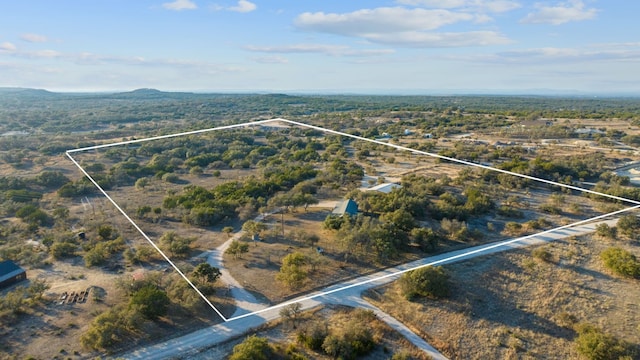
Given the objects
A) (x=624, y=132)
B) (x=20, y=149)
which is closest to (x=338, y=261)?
(x=20, y=149)

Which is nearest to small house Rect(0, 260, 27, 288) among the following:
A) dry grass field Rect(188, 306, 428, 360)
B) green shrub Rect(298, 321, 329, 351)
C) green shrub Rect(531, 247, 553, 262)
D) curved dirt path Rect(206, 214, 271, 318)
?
curved dirt path Rect(206, 214, 271, 318)

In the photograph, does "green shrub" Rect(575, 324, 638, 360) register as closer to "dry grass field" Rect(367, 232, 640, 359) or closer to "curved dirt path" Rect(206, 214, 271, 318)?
"dry grass field" Rect(367, 232, 640, 359)

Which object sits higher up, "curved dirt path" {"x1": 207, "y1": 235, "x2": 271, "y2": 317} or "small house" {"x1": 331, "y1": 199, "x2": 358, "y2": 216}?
"small house" {"x1": 331, "y1": 199, "x2": 358, "y2": 216}

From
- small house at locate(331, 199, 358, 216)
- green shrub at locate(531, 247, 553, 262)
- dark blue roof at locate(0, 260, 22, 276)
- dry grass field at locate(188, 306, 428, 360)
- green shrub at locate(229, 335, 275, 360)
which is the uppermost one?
small house at locate(331, 199, 358, 216)

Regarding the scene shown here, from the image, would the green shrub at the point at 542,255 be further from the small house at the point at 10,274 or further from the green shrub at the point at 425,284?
the small house at the point at 10,274

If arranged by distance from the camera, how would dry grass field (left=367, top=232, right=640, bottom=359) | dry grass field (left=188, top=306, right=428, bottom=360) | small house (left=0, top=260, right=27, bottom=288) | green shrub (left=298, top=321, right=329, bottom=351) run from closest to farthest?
1. dry grass field (left=188, top=306, right=428, bottom=360)
2. green shrub (left=298, top=321, right=329, bottom=351)
3. dry grass field (left=367, top=232, right=640, bottom=359)
4. small house (left=0, top=260, right=27, bottom=288)

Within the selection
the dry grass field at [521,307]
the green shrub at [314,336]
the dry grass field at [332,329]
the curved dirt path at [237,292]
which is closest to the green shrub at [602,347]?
the dry grass field at [521,307]
